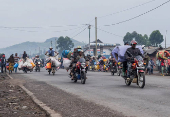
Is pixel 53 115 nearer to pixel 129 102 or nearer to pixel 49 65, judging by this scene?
pixel 129 102

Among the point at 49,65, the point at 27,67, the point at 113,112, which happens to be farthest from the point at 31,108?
the point at 27,67

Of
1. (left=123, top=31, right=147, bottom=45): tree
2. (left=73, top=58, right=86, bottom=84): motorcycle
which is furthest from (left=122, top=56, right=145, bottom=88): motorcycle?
(left=123, top=31, right=147, bottom=45): tree

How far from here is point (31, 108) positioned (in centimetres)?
848

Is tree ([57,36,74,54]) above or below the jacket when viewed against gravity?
above

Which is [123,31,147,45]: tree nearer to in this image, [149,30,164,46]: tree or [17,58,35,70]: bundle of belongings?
[149,30,164,46]: tree

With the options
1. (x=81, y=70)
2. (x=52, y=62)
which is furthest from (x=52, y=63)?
(x=81, y=70)

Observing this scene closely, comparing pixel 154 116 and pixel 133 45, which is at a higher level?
pixel 133 45

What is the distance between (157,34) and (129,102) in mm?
93843

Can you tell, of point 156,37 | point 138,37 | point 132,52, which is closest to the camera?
point 132,52

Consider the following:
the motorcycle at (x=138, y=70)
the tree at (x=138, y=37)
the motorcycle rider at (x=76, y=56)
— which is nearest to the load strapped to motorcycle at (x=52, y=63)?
the motorcycle rider at (x=76, y=56)

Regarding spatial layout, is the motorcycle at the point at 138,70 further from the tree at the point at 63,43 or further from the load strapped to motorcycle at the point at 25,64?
the tree at the point at 63,43

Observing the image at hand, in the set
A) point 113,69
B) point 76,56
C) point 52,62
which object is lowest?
point 113,69

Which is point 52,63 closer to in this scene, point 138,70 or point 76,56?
point 76,56

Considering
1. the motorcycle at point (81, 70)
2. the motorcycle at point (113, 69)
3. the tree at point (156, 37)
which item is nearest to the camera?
the motorcycle at point (81, 70)
